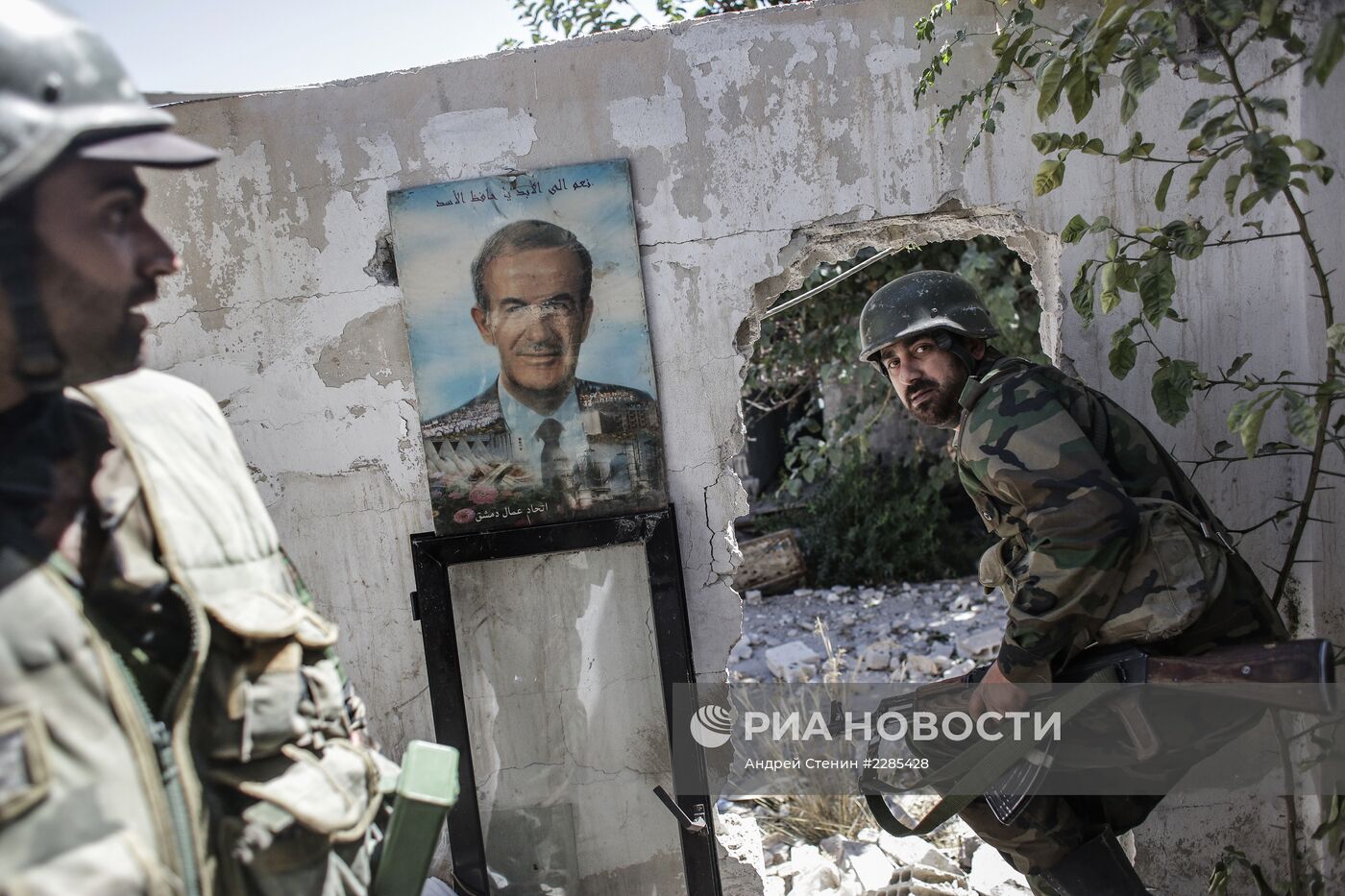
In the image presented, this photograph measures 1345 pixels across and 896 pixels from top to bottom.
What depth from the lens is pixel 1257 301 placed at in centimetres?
264

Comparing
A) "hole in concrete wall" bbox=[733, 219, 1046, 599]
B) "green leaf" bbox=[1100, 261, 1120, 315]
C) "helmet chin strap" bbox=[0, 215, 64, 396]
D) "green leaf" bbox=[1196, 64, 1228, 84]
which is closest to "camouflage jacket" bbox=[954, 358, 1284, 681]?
"green leaf" bbox=[1100, 261, 1120, 315]

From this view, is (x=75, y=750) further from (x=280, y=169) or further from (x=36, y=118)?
(x=280, y=169)

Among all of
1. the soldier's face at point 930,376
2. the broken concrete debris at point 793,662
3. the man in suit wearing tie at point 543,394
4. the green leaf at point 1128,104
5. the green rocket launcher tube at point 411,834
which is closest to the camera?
the green rocket launcher tube at point 411,834

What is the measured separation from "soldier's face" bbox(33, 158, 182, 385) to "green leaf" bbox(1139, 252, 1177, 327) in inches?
77.9

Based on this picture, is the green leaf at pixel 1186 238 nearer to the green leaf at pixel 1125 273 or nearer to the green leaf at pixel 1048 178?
the green leaf at pixel 1125 273

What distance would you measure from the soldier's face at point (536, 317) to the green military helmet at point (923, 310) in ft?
2.61

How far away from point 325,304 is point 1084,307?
202 cm

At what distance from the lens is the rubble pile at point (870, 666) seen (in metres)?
3.15

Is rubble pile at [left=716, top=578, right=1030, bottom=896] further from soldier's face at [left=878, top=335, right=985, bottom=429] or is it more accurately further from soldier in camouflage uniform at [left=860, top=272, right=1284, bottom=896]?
soldier's face at [left=878, top=335, right=985, bottom=429]

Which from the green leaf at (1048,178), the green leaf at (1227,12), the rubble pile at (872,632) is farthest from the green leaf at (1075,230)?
the rubble pile at (872,632)

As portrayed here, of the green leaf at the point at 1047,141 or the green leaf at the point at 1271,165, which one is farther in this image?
the green leaf at the point at 1047,141

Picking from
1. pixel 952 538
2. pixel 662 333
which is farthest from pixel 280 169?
pixel 952 538

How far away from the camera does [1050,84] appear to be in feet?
6.66

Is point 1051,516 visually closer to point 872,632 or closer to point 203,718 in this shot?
point 203,718
